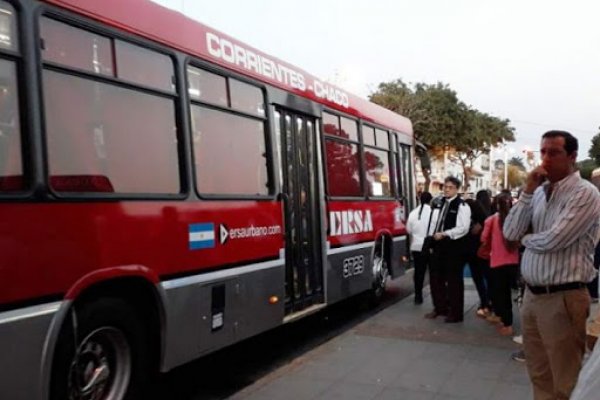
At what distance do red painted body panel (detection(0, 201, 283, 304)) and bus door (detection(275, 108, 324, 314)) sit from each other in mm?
1158

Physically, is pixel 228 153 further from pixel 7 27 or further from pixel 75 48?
pixel 7 27

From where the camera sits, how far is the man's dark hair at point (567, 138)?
12.7 feet

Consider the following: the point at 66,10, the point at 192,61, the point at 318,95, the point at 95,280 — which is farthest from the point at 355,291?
the point at 66,10

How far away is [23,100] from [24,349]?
1.41 m

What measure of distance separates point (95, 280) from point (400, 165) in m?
7.74

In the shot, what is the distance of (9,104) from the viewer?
12.4ft

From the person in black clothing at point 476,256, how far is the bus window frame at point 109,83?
4643mm

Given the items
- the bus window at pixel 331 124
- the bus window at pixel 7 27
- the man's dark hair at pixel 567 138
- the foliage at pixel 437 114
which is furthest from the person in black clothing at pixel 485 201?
the foliage at pixel 437 114

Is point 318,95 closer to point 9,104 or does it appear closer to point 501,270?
point 501,270

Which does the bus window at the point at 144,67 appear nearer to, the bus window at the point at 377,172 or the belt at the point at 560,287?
the belt at the point at 560,287

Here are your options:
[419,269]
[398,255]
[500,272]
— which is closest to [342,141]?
[419,269]

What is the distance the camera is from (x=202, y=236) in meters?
5.31

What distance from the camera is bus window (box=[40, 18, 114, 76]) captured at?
4.08 meters

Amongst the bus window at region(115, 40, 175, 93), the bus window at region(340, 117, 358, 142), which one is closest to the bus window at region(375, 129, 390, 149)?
Answer: the bus window at region(340, 117, 358, 142)
